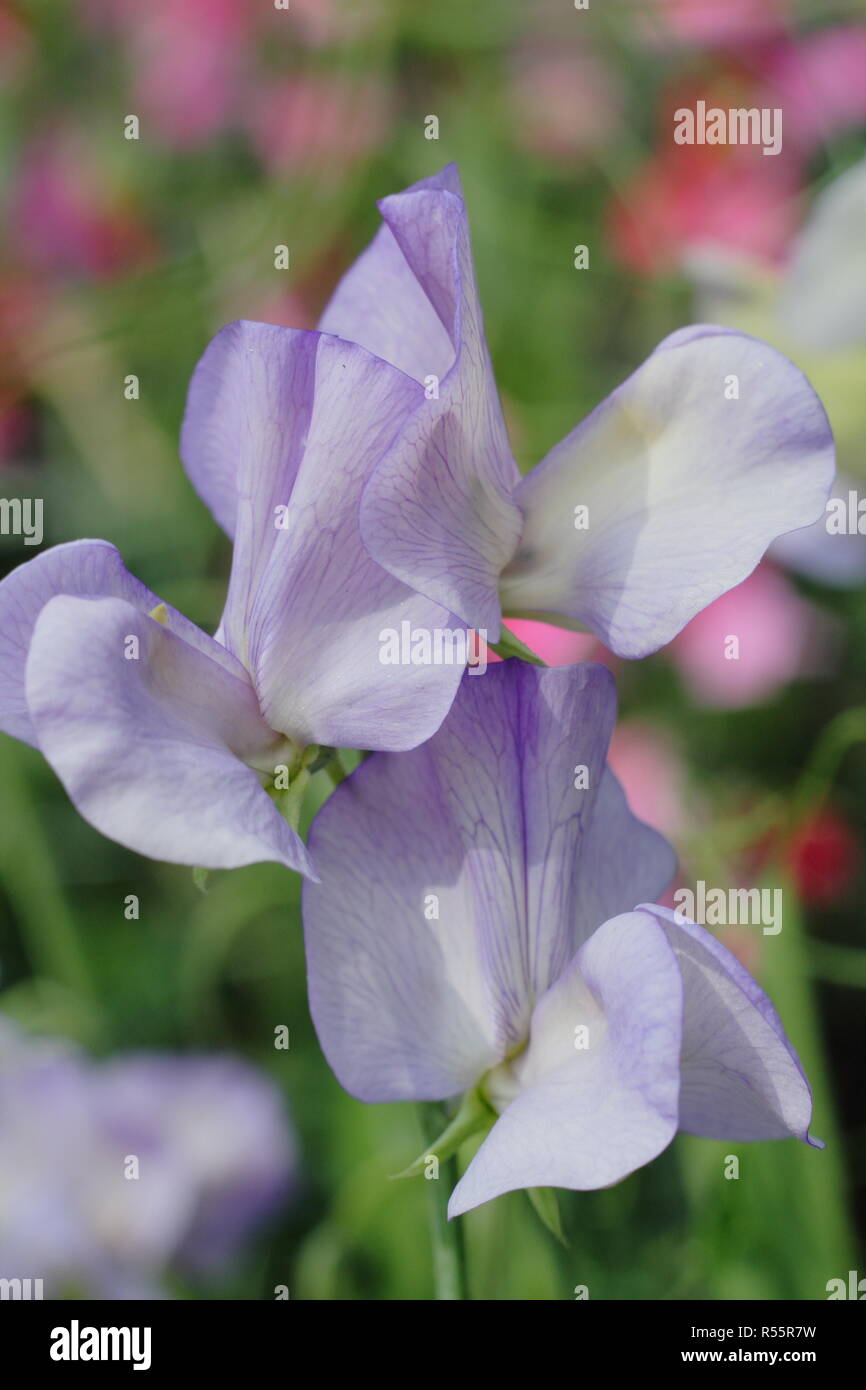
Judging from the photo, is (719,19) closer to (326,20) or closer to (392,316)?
(326,20)

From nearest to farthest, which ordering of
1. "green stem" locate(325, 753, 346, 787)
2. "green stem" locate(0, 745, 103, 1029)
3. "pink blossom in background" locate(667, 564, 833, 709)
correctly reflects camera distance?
"green stem" locate(325, 753, 346, 787)
"green stem" locate(0, 745, 103, 1029)
"pink blossom in background" locate(667, 564, 833, 709)

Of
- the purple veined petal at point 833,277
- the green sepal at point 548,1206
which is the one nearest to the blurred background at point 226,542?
the purple veined petal at point 833,277

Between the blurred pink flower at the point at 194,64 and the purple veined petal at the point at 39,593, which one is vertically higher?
the blurred pink flower at the point at 194,64

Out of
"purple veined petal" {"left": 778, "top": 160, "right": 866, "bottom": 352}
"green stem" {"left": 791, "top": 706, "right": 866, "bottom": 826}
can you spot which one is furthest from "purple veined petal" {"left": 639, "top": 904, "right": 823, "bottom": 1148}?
→ "purple veined petal" {"left": 778, "top": 160, "right": 866, "bottom": 352}

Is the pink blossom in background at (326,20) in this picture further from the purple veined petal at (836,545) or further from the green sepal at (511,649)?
the green sepal at (511,649)

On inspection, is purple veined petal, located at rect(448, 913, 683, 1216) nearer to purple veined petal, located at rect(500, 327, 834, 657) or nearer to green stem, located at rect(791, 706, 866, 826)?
purple veined petal, located at rect(500, 327, 834, 657)

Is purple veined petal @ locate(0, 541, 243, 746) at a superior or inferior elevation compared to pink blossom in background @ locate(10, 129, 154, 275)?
inferior

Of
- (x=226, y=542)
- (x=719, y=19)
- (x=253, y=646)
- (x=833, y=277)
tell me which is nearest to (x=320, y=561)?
(x=253, y=646)
